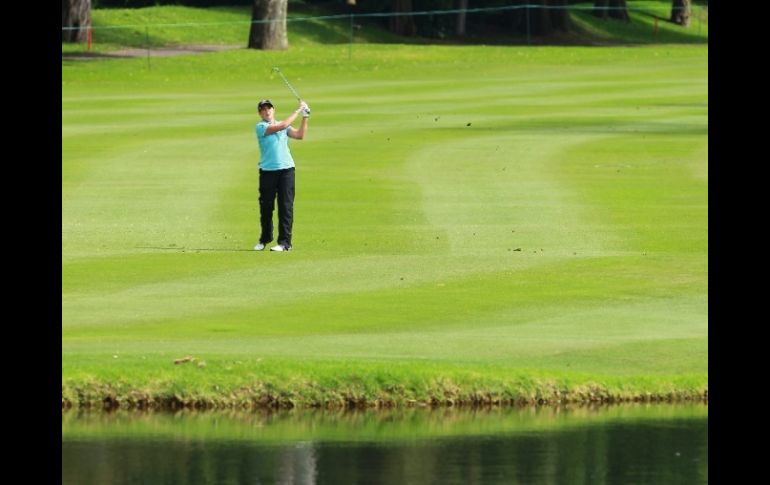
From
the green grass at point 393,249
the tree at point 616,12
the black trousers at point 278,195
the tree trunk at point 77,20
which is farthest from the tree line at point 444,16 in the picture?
the black trousers at point 278,195

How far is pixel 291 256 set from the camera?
23.1 m

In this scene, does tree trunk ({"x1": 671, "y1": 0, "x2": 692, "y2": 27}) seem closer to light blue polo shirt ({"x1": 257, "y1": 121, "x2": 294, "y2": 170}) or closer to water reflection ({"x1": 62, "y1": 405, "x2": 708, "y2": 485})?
light blue polo shirt ({"x1": 257, "y1": 121, "x2": 294, "y2": 170})

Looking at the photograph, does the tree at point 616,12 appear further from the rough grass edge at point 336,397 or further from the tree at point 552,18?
the rough grass edge at point 336,397

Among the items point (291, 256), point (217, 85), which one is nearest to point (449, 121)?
point (217, 85)

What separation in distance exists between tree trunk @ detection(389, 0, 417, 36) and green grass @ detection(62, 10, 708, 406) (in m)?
26.1

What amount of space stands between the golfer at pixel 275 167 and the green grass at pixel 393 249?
0.51 meters

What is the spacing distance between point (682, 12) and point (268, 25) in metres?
36.0

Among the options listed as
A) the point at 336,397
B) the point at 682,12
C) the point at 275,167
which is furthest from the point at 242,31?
the point at 336,397

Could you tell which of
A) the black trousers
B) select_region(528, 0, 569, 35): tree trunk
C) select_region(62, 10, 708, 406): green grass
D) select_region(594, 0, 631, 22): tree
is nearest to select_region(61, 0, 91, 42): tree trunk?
select_region(62, 10, 708, 406): green grass

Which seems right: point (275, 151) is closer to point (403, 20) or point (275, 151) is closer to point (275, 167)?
point (275, 167)

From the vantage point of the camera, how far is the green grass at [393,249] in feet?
52.0
